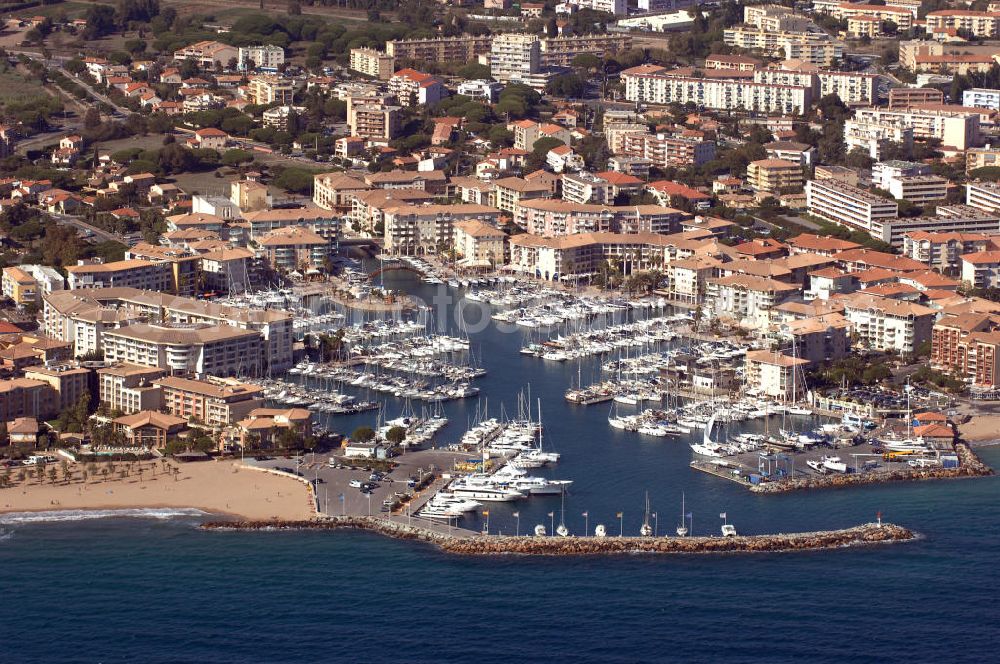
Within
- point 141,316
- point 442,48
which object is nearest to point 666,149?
point 442,48

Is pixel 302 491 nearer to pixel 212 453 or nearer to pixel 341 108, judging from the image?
pixel 212 453

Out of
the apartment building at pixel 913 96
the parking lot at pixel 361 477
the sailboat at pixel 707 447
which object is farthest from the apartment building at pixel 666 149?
the parking lot at pixel 361 477

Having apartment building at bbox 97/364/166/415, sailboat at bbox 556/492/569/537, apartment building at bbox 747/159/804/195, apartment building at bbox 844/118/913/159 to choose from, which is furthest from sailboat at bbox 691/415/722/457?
apartment building at bbox 844/118/913/159

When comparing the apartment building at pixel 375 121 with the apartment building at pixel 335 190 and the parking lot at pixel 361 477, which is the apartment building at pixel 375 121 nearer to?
the apartment building at pixel 335 190

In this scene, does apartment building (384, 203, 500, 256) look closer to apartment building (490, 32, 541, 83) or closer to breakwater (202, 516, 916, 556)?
apartment building (490, 32, 541, 83)

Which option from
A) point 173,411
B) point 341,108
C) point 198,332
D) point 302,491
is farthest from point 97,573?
point 341,108

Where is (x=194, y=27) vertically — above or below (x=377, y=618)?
above
